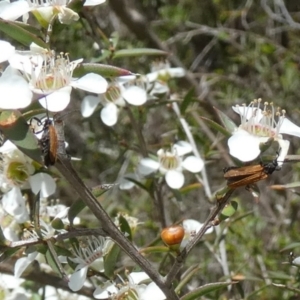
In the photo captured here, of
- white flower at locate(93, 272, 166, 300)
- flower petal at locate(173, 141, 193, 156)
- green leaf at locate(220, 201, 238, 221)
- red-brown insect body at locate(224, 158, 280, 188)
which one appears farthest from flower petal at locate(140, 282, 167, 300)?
flower petal at locate(173, 141, 193, 156)

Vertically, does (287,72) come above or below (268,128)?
below

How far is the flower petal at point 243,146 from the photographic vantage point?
0.88 metres

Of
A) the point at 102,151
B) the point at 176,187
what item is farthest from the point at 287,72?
the point at 176,187

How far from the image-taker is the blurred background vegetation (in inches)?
A: 76.1

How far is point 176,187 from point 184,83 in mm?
1074

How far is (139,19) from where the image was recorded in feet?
8.14

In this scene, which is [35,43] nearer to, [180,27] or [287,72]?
[287,72]

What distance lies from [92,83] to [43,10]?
195 millimetres

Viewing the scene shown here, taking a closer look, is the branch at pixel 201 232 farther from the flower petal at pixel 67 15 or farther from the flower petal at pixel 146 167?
the flower petal at pixel 146 167

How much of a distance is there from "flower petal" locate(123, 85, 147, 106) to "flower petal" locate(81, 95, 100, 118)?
3.1 inches

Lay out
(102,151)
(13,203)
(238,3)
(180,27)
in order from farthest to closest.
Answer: (238,3)
(180,27)
(102,151)
(13,203)

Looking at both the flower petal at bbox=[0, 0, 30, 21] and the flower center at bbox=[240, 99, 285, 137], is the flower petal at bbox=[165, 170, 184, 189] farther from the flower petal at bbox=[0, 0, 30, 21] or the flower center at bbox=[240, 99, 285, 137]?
the flower petal at bbox=[0, 0, 30, 21]

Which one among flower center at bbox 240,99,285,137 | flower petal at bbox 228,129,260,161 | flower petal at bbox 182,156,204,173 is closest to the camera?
flower petal at bbox 228,129,260,161

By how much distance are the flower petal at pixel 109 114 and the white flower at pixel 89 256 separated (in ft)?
1.12
